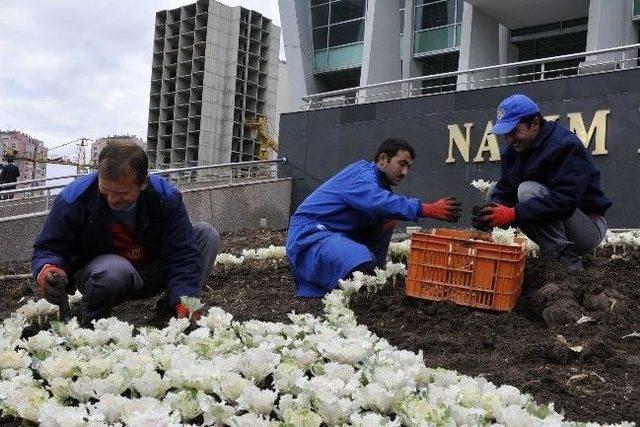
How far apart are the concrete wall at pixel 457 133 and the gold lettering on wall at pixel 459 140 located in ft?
0.06

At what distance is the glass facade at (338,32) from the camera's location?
24.0m

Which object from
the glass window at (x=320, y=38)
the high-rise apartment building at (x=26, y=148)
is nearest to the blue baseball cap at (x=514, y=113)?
the glass window at (x=320, y=38)

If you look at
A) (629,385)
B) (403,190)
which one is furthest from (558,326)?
(403,190)

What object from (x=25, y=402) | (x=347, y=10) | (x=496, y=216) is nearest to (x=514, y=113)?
(x=496, y=216)

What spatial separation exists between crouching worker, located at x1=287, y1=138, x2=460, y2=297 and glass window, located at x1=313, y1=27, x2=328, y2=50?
20202 millimetres

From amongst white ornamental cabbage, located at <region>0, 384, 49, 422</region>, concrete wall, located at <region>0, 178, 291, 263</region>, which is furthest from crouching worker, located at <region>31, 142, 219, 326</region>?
concrete wall, located at <region>0, 178, 291, 263</region>

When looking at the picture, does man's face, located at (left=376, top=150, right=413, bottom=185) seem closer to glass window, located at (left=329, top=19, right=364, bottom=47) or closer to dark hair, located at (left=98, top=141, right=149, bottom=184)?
dark hair, located at (left=98, top=141, right=149, bottom=184)

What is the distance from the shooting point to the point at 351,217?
5.04 metres

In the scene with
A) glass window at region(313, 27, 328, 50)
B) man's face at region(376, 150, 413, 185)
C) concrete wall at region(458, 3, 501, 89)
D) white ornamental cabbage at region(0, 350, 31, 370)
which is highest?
glass window at region(313, 27, 328, 50)

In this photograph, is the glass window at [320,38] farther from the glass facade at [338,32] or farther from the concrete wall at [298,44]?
the concrete wall at [298,44]

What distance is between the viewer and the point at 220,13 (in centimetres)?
4688

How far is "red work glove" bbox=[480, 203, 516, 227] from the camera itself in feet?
14.5

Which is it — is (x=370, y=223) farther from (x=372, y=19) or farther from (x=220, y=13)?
(x=220, y=13)

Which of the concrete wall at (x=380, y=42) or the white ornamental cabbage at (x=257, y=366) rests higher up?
the concrete wall at (x=380, y=42)
